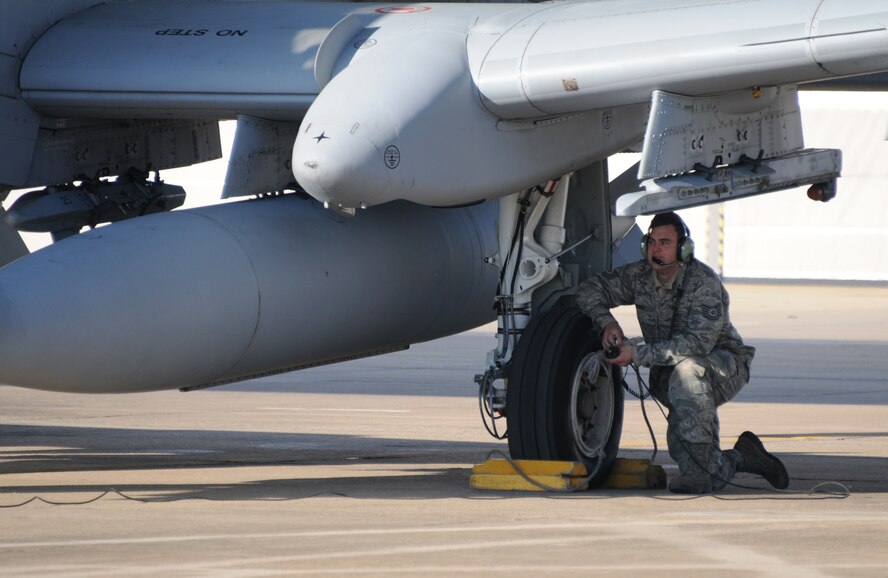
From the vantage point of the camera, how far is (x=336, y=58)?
10.3m

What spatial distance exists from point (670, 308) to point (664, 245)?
41cm

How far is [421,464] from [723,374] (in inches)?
108

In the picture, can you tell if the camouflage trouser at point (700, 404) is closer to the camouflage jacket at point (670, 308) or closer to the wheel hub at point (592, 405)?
the camouflage jacket at point (670, 308)

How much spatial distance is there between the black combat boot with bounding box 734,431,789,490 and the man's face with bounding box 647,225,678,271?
1142 mm

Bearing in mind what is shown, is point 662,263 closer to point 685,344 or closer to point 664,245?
point 664,245

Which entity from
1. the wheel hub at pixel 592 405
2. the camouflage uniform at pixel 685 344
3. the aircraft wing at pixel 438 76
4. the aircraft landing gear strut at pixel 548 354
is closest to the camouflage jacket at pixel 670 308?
the camouflage uniform at pixel 685 344

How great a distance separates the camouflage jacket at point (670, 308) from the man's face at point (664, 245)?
15 cm

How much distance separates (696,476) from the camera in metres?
10.1

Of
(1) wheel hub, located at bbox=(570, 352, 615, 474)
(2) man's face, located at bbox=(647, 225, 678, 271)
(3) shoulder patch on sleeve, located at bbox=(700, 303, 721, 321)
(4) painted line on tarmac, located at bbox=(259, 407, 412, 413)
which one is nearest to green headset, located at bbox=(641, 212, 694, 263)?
(2) man's face, located at bbox=(647, 225, 678, 271)

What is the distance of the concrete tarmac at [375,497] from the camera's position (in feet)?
24.0

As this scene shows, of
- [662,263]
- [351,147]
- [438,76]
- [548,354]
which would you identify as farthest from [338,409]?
[351,147]

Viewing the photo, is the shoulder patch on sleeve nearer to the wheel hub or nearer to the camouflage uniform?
the camouflage uniform

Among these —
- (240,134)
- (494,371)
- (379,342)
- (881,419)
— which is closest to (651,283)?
(494,371)

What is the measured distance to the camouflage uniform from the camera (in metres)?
10.1
